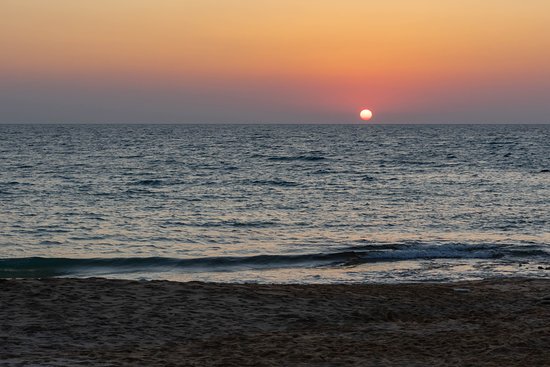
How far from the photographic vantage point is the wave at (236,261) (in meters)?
22.0

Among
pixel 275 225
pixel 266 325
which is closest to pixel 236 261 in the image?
pixel 275 225

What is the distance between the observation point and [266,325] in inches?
512

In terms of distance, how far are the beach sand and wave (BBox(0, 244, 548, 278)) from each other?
6.33 metres

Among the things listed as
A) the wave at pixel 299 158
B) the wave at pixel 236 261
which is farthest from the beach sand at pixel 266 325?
the wave at pixel 299 158

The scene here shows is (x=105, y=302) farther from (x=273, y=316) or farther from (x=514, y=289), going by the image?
(x=514, y=289)

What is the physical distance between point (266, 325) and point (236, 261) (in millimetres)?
10127

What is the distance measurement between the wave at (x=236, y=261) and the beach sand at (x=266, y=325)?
249 inches

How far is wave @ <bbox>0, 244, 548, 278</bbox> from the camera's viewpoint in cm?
2203

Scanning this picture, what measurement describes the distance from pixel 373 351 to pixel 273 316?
105 inches

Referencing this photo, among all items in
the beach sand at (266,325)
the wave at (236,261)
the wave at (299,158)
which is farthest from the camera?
the wave at (299,158)

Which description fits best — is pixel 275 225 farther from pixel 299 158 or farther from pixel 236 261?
pixel 299 158

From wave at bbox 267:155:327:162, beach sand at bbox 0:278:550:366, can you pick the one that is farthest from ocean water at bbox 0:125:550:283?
wave at bbox 267:155:327:162

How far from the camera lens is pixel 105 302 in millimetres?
13734

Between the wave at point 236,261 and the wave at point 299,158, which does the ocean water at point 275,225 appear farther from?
the wave at point 299,158
